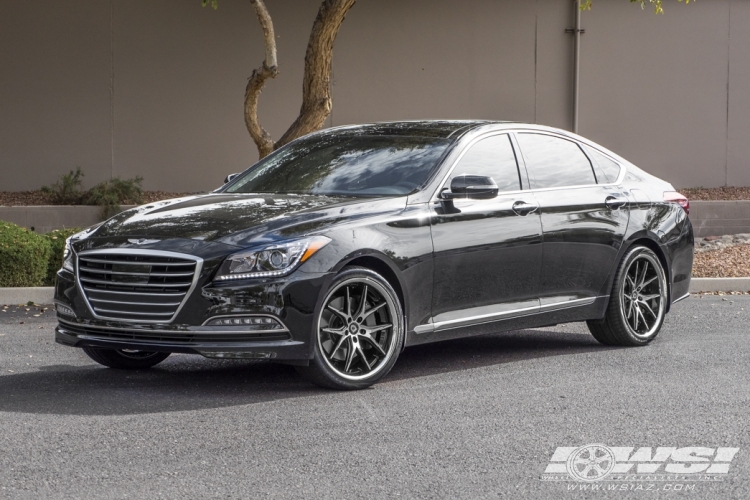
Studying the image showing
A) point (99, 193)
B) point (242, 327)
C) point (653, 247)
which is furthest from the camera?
point (99, 193)

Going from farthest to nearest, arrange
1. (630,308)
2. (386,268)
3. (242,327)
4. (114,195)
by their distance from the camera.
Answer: (114,195) → (630,308) → (386,268) → (242,327)

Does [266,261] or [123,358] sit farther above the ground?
[266,261]

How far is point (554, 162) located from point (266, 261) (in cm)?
284

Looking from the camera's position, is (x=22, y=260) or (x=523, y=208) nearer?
(x=523, y=208)

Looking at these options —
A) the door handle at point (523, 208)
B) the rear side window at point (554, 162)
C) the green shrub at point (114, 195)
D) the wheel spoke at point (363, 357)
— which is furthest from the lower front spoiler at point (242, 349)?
the green shrub at point (114, 195)

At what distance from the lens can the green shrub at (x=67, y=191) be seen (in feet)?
54.5

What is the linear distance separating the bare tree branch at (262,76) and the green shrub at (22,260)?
3.63 metres

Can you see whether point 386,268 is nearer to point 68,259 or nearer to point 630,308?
point 68,259

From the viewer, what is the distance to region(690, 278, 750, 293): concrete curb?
12.8m

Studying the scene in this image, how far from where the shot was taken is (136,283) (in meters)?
6.53

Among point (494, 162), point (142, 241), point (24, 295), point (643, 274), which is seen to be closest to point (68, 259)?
point (142, 241)

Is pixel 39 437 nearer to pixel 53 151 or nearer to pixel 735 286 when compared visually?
pixel 735 286

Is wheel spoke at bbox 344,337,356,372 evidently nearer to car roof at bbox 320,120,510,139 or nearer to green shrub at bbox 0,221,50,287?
car roof at bbox 320,120,510,139

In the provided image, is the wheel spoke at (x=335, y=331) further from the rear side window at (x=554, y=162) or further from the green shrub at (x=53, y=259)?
the green shrub at (x=53, y=259)
